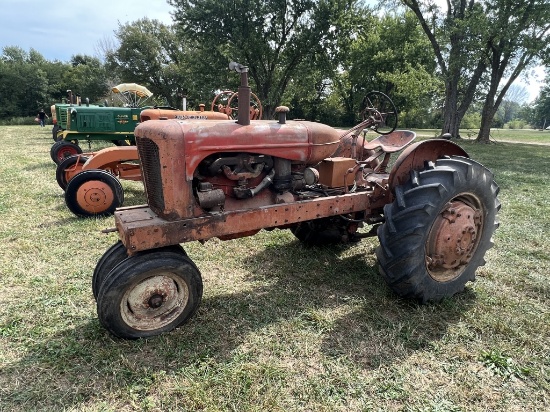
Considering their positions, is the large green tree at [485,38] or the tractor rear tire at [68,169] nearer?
the tractor rear tire at [68,169]

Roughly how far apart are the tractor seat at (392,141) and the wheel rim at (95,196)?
3594 millimetres

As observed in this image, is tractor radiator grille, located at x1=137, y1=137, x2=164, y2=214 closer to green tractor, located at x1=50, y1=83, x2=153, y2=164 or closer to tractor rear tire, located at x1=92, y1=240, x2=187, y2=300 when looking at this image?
tractor rear tire, located at x1=92, y1=240, x2=187, y2=300

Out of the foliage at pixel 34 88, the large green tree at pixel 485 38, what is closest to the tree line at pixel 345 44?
the large green tree at pixel 485 38

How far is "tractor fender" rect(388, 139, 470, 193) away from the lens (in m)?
3.12

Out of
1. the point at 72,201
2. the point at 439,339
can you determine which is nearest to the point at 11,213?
the point at 72,201

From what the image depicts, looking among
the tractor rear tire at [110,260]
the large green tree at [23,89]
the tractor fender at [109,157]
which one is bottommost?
the tractor rear tire at [110,260]

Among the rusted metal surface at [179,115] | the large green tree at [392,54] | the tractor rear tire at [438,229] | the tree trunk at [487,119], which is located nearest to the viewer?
the tractor rear tire at [438,229]

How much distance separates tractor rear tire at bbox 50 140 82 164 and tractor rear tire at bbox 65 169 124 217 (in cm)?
510

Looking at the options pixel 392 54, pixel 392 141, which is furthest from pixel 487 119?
pixel 392 141

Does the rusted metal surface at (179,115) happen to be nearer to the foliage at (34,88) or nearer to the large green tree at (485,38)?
the large green tree at (485,38)

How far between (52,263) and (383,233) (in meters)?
3.22

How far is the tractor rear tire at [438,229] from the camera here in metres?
2.74

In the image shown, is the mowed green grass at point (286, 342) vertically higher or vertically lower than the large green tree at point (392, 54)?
lower

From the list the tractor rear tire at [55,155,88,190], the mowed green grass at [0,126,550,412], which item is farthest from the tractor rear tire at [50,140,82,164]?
the mowed green grass at [0,126,550,412]
